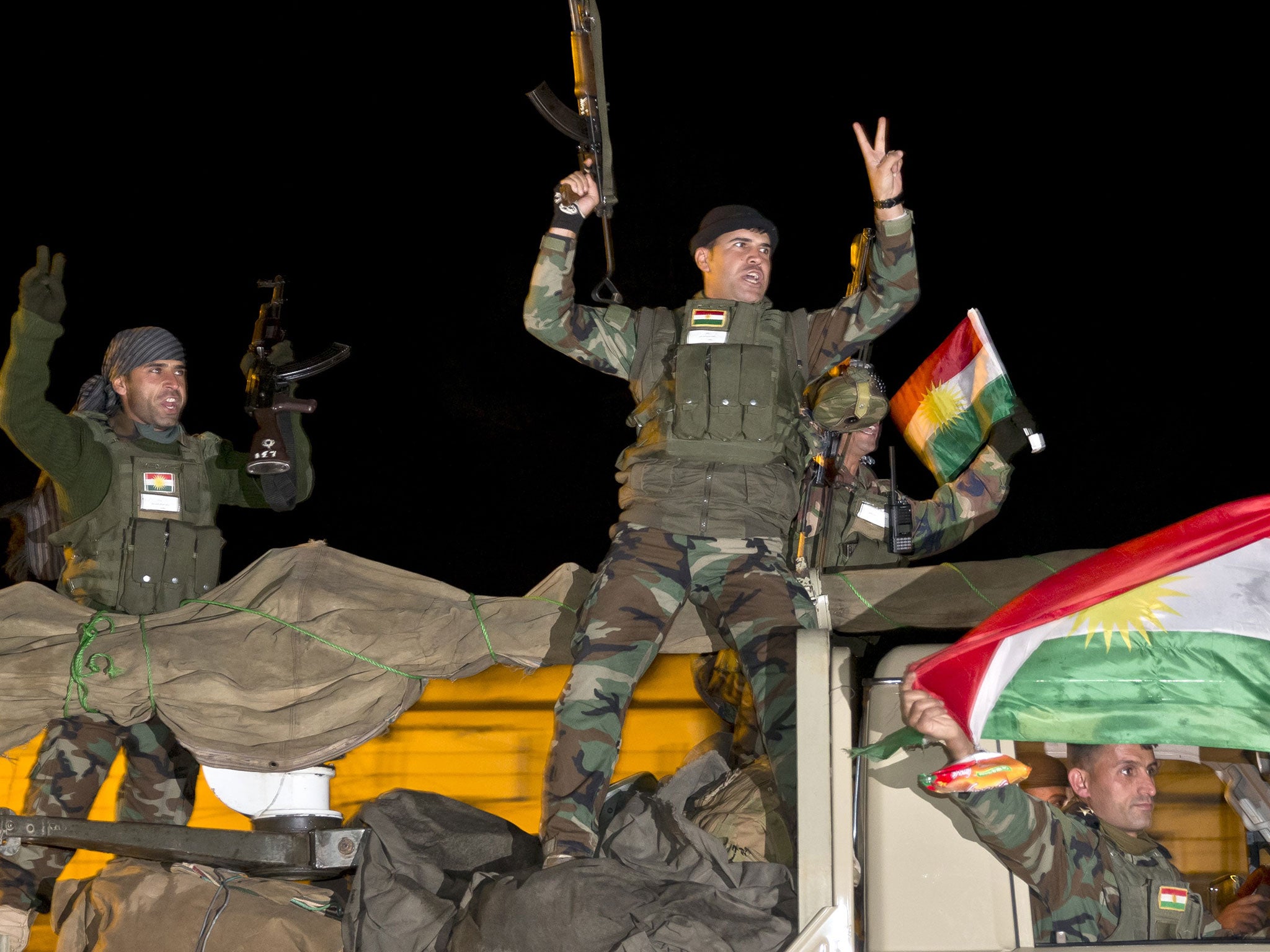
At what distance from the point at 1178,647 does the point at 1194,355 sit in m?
4.14

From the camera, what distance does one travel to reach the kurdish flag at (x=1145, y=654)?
3.18m

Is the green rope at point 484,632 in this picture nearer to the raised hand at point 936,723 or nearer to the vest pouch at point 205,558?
the vest pouch at point 205,558

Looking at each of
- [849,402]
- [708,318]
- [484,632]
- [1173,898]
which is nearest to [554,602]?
[484,632]

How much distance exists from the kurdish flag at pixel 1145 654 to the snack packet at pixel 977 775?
142 mm

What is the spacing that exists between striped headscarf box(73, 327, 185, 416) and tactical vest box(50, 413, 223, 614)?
0.12 m

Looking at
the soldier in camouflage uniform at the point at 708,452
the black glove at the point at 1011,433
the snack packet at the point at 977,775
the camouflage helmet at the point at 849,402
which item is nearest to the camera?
the snack packet at the point at 977,775

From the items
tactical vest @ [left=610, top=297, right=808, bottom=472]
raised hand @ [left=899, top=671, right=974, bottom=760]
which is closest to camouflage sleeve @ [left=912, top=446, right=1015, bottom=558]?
tactical vest @ [left=610, top=297, right=808, bottom=472]

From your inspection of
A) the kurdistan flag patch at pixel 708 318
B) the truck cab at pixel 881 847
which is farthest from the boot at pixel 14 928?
the kurdistan flag patch at pixel 708 318

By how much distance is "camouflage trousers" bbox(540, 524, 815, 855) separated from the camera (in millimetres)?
3670

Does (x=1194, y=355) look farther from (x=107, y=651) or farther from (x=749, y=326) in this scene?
(x=107, y=651)

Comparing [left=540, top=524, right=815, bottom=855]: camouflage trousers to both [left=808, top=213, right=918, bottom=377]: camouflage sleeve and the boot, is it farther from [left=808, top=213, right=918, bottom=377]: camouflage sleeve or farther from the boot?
the boot

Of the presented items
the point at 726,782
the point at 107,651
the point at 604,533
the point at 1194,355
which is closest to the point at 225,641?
the point at 107,651

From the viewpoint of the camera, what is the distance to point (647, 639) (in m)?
3.93

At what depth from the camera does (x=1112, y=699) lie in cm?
321
